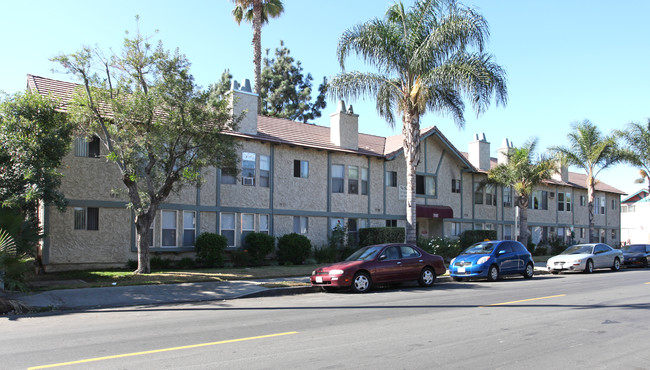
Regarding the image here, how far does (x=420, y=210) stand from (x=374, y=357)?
22191 mm

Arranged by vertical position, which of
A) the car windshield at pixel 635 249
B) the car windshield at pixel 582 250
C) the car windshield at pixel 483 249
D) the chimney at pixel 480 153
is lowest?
the car windshield at pixel 635 249

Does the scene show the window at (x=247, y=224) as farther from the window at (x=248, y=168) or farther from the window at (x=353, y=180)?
the window at (x=353, y=180)

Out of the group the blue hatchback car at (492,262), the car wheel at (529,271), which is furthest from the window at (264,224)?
the car wheel at (529,271)

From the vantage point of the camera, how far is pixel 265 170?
23641mm

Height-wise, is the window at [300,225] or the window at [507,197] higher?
the window at [507,197]

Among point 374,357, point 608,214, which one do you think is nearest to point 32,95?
point 374,357

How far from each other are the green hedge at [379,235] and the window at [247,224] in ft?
19.8

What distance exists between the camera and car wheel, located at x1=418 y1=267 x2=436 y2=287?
16031 mm

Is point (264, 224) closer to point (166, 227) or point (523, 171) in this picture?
point (166, 227)

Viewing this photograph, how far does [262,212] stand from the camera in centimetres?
2336

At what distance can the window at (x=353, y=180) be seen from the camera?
87.6 ft

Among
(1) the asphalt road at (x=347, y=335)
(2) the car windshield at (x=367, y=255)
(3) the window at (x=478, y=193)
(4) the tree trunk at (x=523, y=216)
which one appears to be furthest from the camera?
(3) the window at (x=478, y=193)

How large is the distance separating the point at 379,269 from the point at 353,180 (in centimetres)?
1221

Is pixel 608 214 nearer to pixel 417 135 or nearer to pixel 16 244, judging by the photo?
pixel 417 135
